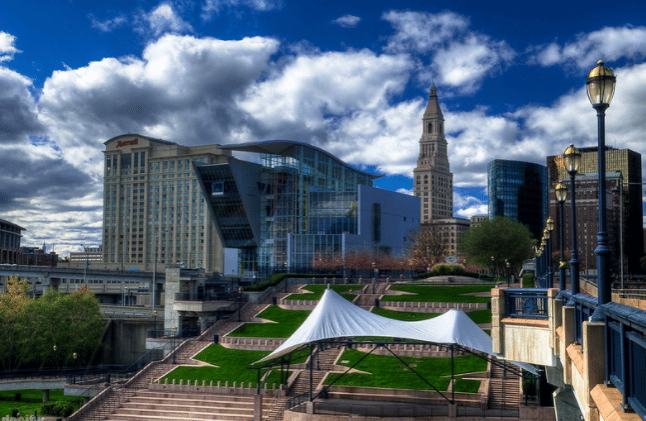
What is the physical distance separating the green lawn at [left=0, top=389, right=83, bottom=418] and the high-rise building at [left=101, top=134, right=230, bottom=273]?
12693 centimetres

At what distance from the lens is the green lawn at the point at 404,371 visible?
38.3 meters

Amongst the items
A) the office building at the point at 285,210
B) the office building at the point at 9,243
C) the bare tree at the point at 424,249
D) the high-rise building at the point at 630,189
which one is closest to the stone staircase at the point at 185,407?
the office building at the point at 285,210

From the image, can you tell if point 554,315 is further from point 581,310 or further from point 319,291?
point 319,291

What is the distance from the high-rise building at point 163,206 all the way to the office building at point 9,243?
26.3 meters

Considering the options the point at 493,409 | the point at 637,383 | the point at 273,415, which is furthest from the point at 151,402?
the point at 637,383

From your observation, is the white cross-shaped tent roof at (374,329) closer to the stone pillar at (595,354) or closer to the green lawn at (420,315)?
the green lawn at (420,315)

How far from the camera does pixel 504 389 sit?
36188 millimetres

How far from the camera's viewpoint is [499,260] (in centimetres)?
8181

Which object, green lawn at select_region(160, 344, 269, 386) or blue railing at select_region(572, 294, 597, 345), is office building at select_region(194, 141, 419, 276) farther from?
blue railing at select_region(572, 294, 597, 345)

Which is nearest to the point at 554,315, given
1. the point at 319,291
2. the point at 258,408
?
the point at 258,408

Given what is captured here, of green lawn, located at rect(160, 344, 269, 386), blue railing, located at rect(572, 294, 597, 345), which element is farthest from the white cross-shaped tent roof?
blue railing, located at rect(572, 294, 597, 345)

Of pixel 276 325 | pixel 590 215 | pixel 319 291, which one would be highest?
pixel 590 215

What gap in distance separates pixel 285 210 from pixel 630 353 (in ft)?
328

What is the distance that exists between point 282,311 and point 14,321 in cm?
2522
